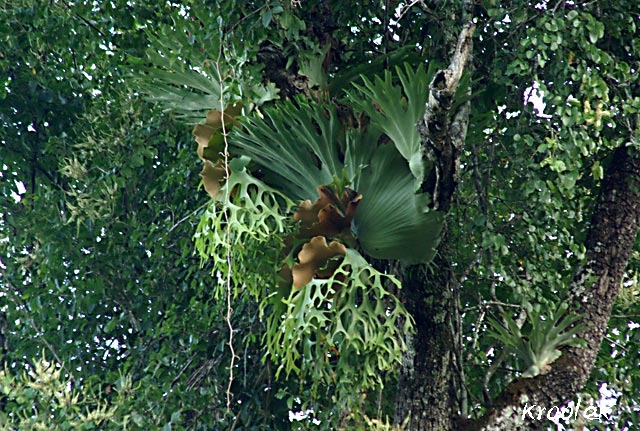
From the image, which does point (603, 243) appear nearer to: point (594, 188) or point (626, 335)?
point (594, 188)

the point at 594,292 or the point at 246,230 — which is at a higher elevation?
the point at 246,230

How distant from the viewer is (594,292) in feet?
15.1

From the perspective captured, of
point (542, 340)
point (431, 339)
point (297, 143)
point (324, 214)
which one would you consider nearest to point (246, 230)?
point (324, 214)

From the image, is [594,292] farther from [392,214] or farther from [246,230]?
[246,230]

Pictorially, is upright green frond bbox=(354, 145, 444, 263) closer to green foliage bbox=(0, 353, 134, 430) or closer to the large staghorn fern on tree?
the large staghorn fern on tree

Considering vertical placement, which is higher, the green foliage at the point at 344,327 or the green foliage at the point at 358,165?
the green foliage at the point at 358,165

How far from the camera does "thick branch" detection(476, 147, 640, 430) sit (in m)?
4.37

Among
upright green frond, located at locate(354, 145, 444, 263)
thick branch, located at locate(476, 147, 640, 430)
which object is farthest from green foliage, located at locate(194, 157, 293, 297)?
thick branch, located at locate(476, 147, 640, 430)

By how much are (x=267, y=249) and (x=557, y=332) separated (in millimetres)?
1315

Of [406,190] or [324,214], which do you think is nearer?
[324,214]

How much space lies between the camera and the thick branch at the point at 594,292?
4367 mm

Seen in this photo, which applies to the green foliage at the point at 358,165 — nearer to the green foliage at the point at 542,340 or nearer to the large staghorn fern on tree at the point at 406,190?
the large staghorn fern on tree at the point at 406,190

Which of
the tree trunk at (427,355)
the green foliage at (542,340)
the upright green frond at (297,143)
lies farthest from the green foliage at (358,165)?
the green foliage at (542,340)

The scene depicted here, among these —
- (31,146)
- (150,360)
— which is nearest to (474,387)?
(150,360)
